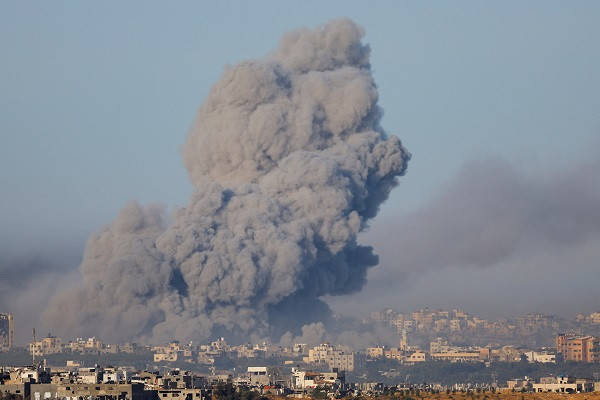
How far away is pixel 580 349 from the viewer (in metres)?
124

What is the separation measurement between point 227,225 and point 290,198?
3749mm

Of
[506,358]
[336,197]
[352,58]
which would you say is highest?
[352,58]

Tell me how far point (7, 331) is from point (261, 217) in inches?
1017

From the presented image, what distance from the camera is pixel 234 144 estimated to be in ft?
343

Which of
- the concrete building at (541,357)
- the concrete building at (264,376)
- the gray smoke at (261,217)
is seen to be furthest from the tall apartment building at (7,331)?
the concrete building at (541,357)

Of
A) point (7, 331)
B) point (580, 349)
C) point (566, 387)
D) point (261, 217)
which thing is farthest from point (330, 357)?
point (566, 387)

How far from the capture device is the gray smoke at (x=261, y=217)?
10056cm

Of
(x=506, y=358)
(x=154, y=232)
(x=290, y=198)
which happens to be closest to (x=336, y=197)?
(x=290, y=198)

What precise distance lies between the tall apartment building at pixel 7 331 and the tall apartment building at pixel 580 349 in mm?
35146

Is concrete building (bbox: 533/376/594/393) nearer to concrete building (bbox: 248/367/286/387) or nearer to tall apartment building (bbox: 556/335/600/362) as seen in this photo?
concrete building (bbox: 248/367/286/387)

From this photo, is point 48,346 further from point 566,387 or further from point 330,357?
point 566,387

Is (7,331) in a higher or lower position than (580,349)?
higher

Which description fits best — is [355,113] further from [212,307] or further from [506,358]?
[506,358]

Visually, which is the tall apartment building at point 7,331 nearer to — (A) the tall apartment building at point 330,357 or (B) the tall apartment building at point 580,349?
(A) the tall apartment building at point 330,357
